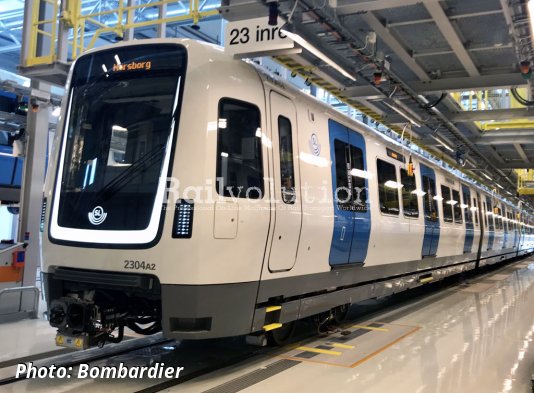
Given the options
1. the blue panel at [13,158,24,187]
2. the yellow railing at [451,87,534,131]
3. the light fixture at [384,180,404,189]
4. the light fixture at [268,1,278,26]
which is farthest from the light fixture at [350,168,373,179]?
the blue panel at [13,158,24,187]

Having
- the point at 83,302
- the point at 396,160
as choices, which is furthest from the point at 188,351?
the point at 396,160

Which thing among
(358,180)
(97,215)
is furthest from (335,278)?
(97,215)

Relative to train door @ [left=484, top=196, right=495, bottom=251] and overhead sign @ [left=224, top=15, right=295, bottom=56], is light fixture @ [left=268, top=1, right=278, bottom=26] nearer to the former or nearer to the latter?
overhead sign @ [left=224, top=15, right=295, bottom=56]

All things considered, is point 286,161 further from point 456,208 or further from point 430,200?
point 456,208

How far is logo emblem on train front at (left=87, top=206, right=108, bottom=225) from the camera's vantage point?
14.4 feet

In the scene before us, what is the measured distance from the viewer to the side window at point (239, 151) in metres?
4.34

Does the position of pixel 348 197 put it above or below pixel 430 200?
below

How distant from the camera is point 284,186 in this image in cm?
494

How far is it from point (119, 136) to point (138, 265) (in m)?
1.19

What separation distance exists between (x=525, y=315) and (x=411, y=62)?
469cm

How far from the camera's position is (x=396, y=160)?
819cm

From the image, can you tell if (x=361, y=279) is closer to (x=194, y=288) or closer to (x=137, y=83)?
(x=194, y=288)

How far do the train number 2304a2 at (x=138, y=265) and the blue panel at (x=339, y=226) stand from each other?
2.33 m

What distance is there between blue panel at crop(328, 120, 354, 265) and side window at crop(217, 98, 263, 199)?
1559 millimetres
